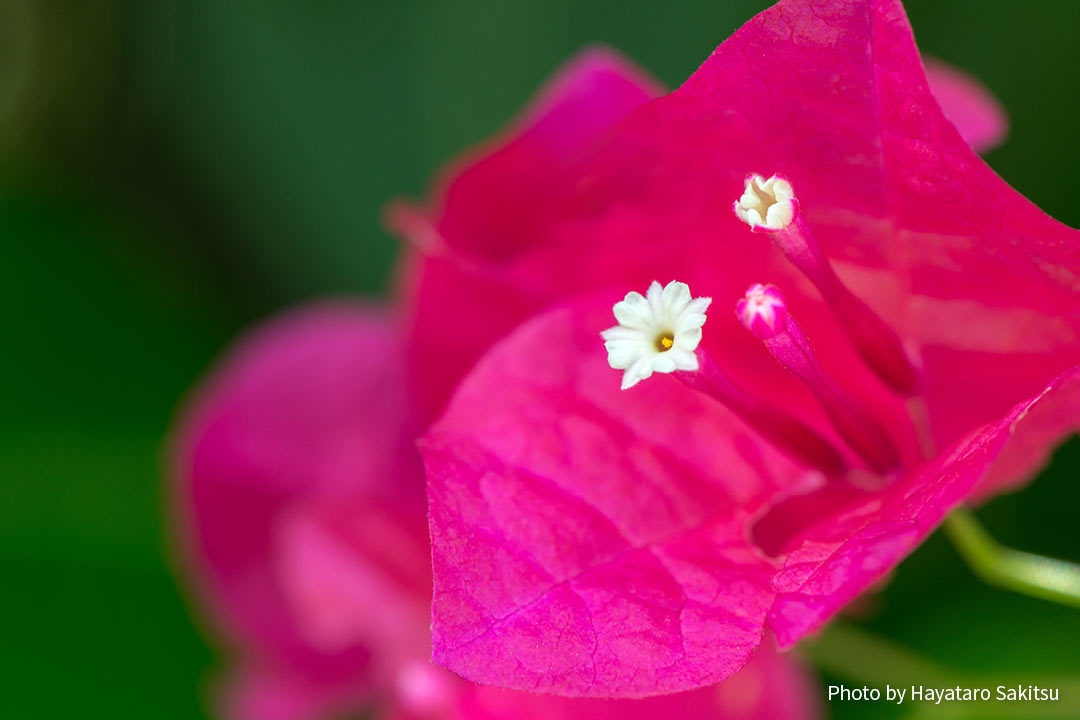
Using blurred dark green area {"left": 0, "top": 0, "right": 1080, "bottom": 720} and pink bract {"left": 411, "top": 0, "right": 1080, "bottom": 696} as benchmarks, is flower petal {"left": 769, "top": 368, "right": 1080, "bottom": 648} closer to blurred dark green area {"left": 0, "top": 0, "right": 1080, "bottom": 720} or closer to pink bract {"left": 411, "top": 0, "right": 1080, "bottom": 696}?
pink bract {"left": 411, "top": 0, "right": 1080, "bottom": 696}

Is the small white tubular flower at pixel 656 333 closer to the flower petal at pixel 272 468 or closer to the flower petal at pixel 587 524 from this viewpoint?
the flower petal at pixel 587 524

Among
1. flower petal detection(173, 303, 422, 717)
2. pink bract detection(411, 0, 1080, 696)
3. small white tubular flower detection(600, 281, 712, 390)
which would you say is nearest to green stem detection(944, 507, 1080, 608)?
pink bract detection(411, 0, 1080, 696)

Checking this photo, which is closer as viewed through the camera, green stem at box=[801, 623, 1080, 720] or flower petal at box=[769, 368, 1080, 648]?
flower petal at box=[769, 368, 1080, 648]

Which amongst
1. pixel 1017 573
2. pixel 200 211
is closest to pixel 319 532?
pixel 1017 573

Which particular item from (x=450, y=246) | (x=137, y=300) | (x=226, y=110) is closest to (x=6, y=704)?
(x=137, y=300)

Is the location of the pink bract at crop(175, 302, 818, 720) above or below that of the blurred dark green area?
below

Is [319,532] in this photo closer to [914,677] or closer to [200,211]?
[914,677]

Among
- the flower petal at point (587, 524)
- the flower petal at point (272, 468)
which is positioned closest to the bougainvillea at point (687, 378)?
the flower petal at point (587, 524)

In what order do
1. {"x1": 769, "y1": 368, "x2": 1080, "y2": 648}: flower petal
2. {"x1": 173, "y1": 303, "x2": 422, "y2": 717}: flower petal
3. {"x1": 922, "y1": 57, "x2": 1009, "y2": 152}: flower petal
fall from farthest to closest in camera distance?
{"x1": 173, "y1": 303, "x2": 422, "y2": 717}: flower petal → {"x1": 922, "y1": 57, "x2": 1009, "y2": 152}: flower petal → {"x1": 769, "y1": 368, "x2": 1080, "y2": 648}: flower petal
